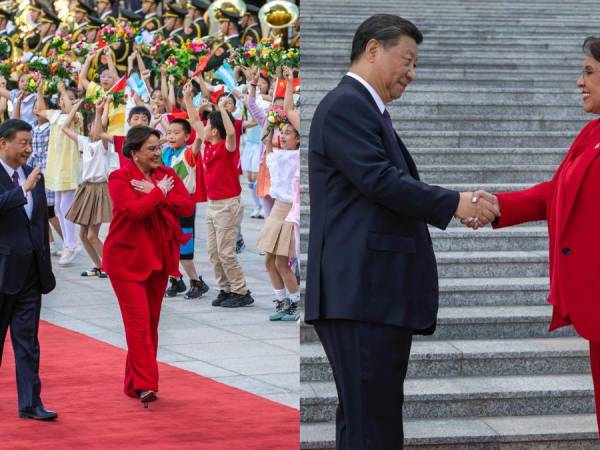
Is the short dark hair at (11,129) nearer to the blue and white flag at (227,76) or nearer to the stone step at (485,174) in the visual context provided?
the stone step at (485,174)

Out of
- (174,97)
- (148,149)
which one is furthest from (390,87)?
(174,97)

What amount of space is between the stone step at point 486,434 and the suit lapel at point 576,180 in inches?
70.5

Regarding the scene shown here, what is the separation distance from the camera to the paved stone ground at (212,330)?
863 cm

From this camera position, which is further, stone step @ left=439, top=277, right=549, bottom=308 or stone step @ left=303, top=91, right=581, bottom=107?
stone step @ left=303, top=91, right=581, bottom=107

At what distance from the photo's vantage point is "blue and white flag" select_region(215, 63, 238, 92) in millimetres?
15984

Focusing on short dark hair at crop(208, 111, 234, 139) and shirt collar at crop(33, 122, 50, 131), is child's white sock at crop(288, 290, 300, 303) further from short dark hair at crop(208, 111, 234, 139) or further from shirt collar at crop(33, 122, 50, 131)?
shirt collar at crop(33, 122, 50, 131)

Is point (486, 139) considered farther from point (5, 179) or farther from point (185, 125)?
point (5, 179)

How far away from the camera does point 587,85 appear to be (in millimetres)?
5211

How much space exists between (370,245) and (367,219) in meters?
0.09

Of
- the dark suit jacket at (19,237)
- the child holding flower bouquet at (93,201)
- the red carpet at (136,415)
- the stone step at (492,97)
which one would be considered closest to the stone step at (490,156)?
the stone step at (492,97)

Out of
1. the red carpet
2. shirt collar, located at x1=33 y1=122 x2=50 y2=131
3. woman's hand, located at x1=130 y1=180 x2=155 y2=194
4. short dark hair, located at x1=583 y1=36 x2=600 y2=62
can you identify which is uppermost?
short dark hair, located at x1=583 y1=36 x2=600 y2=62

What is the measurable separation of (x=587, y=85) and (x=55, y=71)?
442 inches

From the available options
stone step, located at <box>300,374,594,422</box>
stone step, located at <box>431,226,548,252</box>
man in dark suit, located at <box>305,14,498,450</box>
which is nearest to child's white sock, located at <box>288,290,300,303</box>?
stone step, located at <box>431,226,548,252</box>

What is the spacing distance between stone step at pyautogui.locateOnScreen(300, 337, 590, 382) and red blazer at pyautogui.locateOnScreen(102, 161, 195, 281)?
53.2 inches
